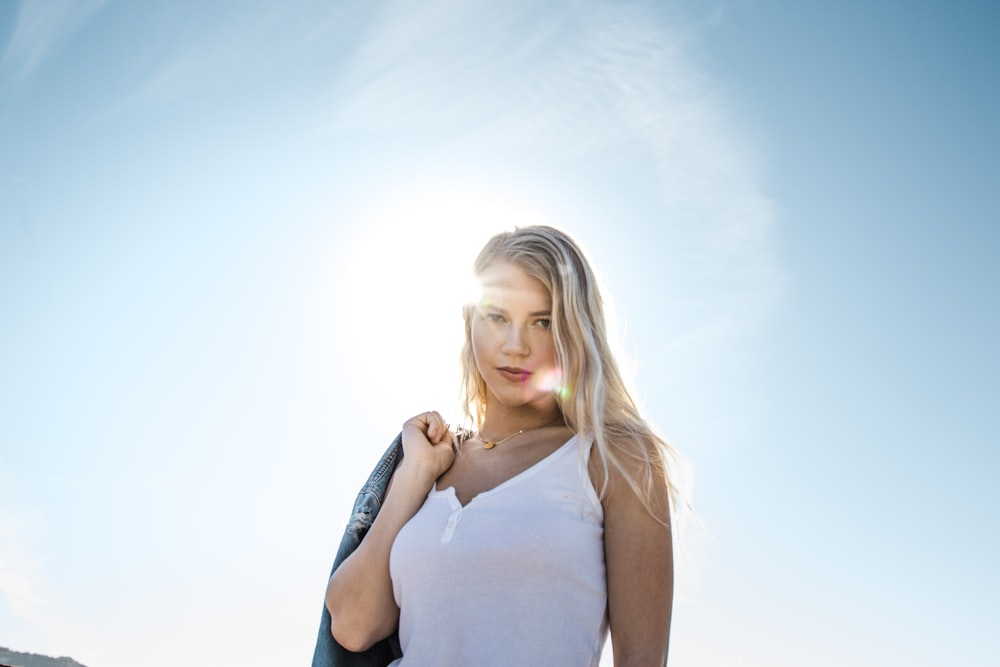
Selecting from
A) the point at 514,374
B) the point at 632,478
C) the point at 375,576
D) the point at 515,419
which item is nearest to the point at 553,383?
the point at 514,374

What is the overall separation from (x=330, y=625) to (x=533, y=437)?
1.24 m

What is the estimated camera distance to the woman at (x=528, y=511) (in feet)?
10.8

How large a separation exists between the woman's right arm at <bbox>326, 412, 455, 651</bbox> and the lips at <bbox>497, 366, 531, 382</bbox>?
0.54 m

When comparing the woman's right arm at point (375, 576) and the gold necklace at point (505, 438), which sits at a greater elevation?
the gold necklace at point (505, 438)

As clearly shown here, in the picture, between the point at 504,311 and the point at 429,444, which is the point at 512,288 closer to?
the point at 504,311

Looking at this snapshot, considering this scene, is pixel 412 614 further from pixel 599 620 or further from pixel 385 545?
pixel 599 620

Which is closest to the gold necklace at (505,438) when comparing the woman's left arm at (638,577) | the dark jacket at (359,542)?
the dark jacket at (359,542)

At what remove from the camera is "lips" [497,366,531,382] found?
13.6 ft

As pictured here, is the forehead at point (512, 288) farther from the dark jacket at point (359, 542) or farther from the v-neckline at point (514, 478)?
the dark jacket at point (359, 542)

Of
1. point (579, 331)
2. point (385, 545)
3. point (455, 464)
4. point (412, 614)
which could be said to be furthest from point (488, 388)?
point (412, 614)

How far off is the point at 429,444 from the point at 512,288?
85 centimetres

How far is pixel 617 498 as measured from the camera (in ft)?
11.4

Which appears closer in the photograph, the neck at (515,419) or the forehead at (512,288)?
the forehead at (512,288)

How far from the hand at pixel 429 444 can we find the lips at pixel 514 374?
46 centimetres
